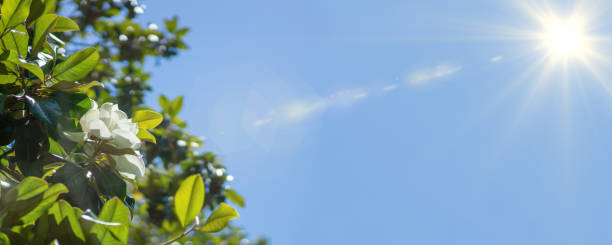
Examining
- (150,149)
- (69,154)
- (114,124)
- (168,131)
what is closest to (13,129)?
(69,154)

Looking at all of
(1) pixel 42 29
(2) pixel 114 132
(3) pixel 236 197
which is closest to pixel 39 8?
(1) pixel 42 29

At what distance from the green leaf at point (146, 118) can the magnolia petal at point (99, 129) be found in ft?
0.49

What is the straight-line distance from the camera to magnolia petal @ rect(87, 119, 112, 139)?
0.98m

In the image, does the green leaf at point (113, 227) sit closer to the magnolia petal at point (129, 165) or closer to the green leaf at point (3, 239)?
the green leaf at point (3, 239)

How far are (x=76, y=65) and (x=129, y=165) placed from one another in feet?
0.89

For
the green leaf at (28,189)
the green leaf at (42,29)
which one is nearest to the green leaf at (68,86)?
the green leaf at (42,29)

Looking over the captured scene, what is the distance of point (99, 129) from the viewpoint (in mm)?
976

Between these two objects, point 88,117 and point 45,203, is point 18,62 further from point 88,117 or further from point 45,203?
point 45,203

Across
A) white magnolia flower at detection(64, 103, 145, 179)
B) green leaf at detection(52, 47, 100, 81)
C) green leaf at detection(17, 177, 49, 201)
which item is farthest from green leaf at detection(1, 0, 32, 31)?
green leaf at detection(17, 177, 49, 201)

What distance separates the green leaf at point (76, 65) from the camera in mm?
1059

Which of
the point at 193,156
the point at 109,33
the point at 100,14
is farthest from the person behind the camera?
the point at 109,33

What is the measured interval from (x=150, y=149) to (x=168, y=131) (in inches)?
12.6

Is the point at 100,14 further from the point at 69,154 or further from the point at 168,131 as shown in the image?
the point at 69,154

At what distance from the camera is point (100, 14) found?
3.44 m
